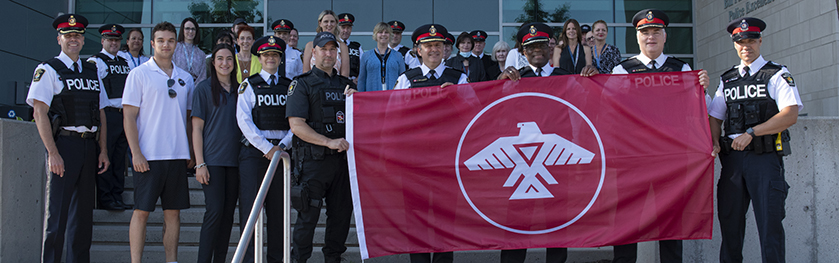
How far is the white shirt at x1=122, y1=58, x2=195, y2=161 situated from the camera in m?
4.69

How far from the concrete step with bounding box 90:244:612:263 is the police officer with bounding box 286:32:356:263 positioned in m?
0.99

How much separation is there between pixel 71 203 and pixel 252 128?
1552mm

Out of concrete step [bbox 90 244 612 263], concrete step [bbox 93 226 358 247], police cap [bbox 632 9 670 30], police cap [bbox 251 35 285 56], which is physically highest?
police cap [bbox 632 9 670 30]

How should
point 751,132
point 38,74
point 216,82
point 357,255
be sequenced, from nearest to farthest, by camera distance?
point 751,132
point 38,74
point 216,82
point 357,255

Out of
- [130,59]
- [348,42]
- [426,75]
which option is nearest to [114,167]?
[130,59]

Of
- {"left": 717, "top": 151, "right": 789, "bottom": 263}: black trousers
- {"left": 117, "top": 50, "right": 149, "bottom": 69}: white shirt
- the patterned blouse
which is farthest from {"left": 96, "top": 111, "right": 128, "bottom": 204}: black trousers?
{"left": 717, "top": 151, "right": 789, "bottom": 263}: black trousers

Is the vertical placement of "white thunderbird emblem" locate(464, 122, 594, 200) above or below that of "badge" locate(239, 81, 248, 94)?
below

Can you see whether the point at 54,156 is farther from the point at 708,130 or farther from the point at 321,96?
the point at 708,130

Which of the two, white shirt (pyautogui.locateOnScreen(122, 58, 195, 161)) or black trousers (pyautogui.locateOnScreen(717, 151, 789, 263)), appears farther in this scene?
white shirt (pyautogui.locateOnScreen(122, 58, 195, 161))

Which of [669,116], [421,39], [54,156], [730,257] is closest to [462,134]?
[421,39]

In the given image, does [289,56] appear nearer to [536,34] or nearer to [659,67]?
[536,34]

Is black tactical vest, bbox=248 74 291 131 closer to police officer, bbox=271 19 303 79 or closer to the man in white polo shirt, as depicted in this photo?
the man in white polo shirt

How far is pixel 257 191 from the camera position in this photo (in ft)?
15.8

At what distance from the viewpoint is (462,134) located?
4566mm
